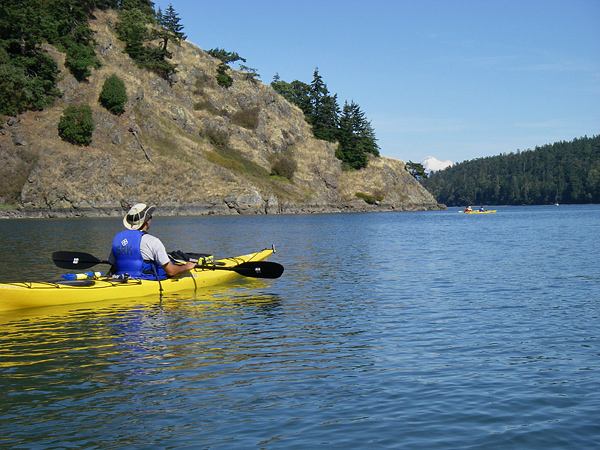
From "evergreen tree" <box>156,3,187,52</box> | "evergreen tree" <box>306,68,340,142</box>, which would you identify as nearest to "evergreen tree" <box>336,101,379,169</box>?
"evergreen tree" <box>306,68,340,142</box>

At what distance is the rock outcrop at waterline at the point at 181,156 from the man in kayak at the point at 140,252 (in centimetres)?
6076

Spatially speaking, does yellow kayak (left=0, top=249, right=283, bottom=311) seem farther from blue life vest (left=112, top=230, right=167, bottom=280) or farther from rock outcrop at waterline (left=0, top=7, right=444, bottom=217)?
rock outcrop at waterline (left=0, top=7, right=444, bottom=217)

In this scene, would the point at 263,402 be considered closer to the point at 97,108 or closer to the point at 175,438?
the point at 175,438

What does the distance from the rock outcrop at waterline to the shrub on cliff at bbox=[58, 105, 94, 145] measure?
49.3 inches

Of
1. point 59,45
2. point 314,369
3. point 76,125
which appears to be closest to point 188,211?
point 76,125

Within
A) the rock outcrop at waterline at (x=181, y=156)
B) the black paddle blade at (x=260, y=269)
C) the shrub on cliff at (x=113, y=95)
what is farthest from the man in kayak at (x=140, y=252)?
the shrub on cliff at (x=113, y=95)

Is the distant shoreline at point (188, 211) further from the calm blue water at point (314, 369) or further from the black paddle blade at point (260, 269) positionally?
the black paddle blade at point (260, 269)

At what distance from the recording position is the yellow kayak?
13.7 m

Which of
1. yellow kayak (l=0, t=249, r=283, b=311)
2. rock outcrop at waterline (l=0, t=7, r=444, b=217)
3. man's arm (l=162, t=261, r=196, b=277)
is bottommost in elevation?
yellow kayak (l=0, t=249, r=283, b=311)

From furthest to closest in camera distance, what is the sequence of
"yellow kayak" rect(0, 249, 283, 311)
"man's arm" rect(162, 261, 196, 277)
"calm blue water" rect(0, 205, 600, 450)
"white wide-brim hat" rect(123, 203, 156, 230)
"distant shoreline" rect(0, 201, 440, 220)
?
"distant shoreline" rect(0, 201, 440, 220)
"man's arm" rect(162, 261, 196, 277)
"white wide-brim hat" rect(123, 203, 156, 230)
"yellow kayak" rect(0, 249, 283, 311)
"calm blue water" rect(0, 205, 600, 450)

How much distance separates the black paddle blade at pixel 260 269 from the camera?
18000mm

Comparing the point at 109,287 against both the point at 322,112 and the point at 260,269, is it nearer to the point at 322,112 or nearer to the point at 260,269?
the point at 260,269

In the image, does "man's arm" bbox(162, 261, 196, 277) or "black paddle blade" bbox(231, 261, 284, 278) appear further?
"black paddle blade" bbox(231, 261, 284, 278)

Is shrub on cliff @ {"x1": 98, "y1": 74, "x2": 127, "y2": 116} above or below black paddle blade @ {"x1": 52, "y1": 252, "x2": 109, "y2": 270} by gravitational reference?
→ above
